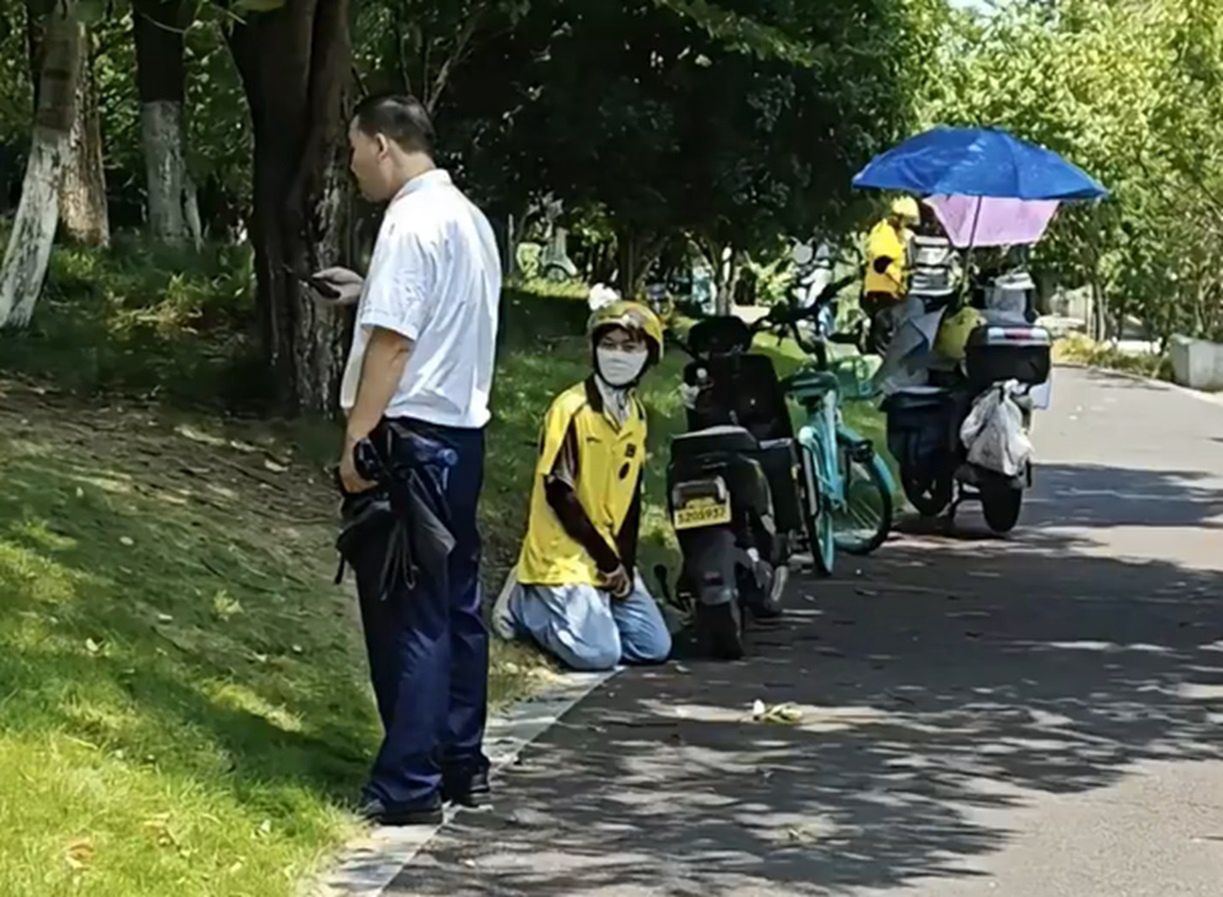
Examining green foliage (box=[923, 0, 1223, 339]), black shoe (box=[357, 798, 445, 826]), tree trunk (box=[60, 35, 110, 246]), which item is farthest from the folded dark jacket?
green foliage (box=[923, 0, 1223, 339])

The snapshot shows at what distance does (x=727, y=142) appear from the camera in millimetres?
23750

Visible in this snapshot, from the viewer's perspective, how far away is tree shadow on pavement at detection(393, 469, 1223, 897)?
6352mm

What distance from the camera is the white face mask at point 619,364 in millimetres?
9594

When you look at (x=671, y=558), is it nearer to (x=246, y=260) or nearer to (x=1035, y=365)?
(x=1035, y=365)

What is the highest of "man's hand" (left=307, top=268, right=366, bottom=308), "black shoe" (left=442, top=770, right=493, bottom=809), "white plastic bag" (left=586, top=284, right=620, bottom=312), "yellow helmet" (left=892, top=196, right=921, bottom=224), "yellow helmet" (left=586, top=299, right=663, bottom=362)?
"yellow helmet" (left=892, top=196, right=921, bottom=224)

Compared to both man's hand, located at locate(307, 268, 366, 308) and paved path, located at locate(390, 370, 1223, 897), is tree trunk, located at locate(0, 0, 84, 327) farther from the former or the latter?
man's hand, located at locate(307, 268, 366, 308)

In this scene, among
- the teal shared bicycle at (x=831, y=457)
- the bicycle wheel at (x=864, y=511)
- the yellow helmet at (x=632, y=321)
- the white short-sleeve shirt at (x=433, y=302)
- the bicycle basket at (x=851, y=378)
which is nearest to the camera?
the white short-sleeve shirt at (x=433, y=302)

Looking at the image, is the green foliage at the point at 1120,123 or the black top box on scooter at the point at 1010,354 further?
the green foliage at the point at 1120,123

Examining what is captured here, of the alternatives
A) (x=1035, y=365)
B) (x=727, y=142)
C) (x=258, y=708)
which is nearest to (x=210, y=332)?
(x=1035, y=365)

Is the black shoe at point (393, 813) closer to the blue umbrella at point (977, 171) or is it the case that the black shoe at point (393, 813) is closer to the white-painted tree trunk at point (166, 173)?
the blue umbrella at point (977, 171)

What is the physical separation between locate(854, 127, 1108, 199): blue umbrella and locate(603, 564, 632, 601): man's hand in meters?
6.31

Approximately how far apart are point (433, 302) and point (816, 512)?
6.25 meters

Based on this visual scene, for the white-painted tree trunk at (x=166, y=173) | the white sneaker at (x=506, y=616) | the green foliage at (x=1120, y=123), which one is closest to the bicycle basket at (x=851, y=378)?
the white sneaker at (x=506, y=616)

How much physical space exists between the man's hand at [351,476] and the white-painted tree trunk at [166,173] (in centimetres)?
1116
